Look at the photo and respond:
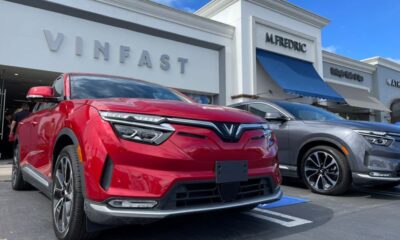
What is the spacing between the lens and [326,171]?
5.32 m

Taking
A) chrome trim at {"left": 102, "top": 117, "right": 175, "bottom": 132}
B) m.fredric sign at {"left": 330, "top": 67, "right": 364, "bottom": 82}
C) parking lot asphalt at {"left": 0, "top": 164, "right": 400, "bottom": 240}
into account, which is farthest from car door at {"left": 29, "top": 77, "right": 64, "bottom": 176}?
m.fredric sign at {"left": 330, "top": 67, "right": 364, "bottom": 82}

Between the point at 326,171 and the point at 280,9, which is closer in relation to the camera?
the point at 326,171

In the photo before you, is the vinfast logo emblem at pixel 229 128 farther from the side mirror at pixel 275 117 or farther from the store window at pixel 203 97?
the store window at pixel 203 97

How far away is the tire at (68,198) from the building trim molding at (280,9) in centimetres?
1346

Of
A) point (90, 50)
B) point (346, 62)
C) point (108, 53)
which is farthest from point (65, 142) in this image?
point (346, 62)

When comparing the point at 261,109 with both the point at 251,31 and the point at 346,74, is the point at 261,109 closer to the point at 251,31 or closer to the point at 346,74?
the point at 251,31

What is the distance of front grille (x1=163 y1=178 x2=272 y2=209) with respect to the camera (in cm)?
259

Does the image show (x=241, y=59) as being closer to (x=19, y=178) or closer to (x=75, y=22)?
(x=75, y=22)

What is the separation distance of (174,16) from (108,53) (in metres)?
3.20

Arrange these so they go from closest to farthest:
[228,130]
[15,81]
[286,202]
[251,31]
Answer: [228,130]
[286,202]
[15,81]
[251,31]

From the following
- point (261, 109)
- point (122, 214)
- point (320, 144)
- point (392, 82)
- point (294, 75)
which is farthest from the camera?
point (392, 82)

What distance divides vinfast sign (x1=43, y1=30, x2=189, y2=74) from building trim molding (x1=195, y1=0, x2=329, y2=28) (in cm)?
392

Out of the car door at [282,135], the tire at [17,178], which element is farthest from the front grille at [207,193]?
the tire at [17,178]

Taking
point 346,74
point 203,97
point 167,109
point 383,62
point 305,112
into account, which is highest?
point 383,62
